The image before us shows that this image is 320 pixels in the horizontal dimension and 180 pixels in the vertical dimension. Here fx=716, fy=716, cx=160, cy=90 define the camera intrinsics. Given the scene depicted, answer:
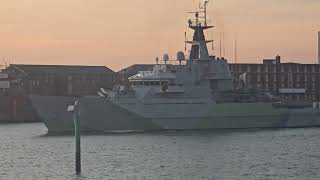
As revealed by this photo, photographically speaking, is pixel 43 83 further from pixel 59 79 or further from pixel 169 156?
pixel 169 156

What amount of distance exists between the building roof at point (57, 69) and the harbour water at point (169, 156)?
55.9 metres

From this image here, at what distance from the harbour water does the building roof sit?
5590 centimetres

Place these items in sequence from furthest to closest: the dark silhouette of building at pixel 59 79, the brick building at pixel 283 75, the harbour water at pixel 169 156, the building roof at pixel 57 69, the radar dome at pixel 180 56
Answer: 1. the brick building at pixel 283 75
2. the building roof at pixel 57 69
3. the dark silhouette of building at pixel 59 79
4. the radar dome at pixel 180 56
5. the harbour water at pixel 169 156

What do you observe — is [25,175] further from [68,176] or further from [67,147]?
[67,147]

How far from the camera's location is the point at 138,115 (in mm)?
58469

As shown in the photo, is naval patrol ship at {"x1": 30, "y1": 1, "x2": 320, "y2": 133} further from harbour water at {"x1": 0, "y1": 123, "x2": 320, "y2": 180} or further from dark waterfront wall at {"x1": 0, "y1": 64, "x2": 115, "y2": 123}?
dark waterfront wall at {"x1": 0, "y1": 64, "x2": 115, "y2": 123}

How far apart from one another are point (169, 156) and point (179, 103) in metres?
18.5

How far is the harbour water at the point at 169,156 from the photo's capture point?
34.0 metres

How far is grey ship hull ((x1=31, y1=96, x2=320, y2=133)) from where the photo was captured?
57.9 m

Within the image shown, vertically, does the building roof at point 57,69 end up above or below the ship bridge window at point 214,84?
above

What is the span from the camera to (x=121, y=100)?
189ft

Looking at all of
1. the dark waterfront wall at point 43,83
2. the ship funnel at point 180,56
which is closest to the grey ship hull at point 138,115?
the ship funnel at point 180,56

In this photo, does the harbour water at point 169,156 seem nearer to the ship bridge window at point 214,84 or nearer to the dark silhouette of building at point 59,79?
the ship bridge window at point 214,84

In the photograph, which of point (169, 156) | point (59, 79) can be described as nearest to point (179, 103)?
point (169, 156)
